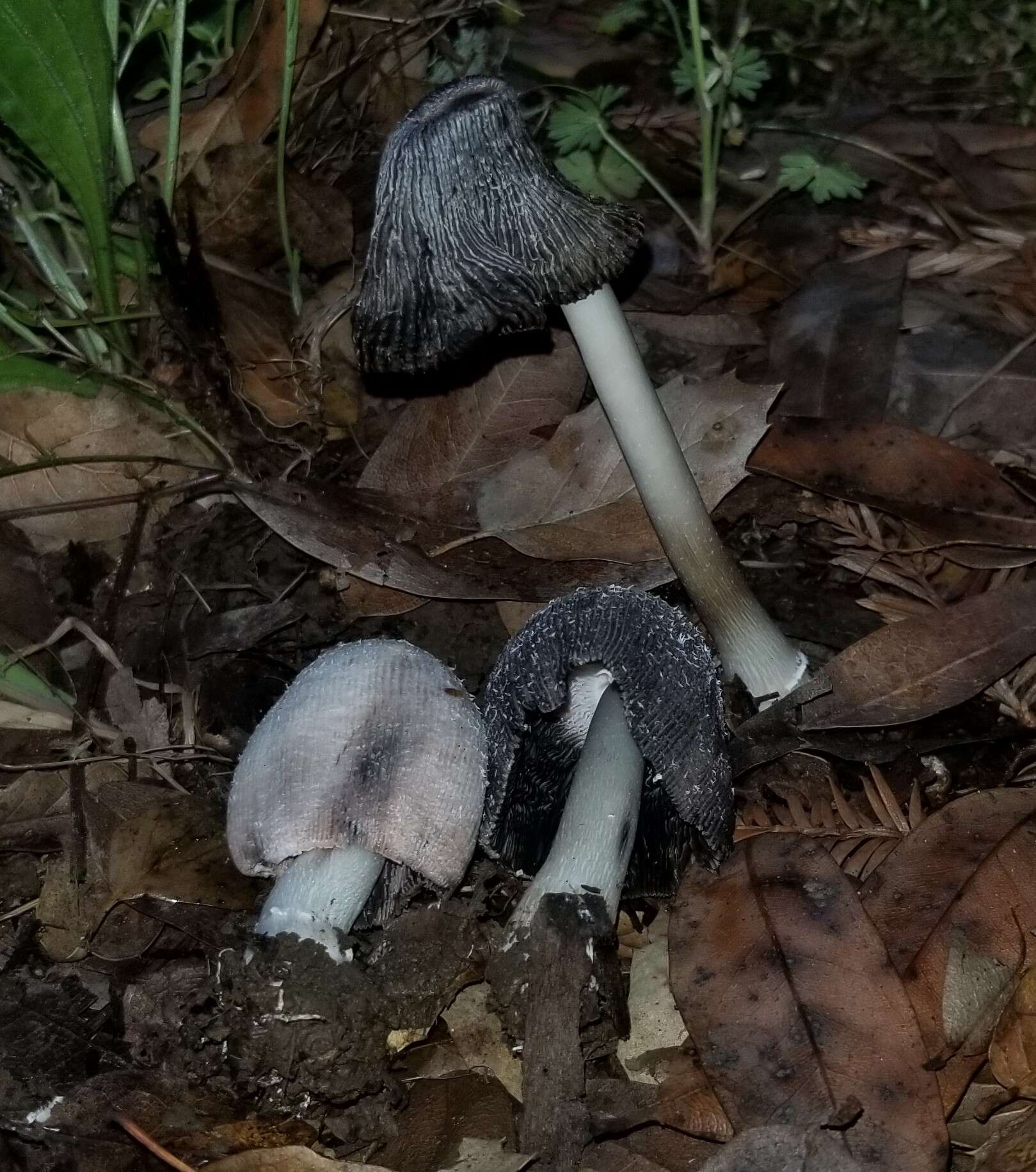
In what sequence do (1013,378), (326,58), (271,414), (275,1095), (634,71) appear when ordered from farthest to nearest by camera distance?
(634,71) → (326,58) → (271,414) → (1013,378) → (275,1095)

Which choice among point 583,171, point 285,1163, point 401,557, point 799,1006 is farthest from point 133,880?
point 583,171

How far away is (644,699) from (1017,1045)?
1.06m

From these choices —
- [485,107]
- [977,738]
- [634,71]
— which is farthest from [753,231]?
[977,738]

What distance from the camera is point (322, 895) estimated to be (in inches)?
99.4

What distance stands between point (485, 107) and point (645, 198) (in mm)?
1530

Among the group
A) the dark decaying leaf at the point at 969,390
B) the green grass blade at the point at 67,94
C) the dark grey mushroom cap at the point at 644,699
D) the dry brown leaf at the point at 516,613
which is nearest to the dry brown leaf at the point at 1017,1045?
the dark grey mushroom cap at the point at 644,699

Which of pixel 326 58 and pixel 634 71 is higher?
pixel 326 58

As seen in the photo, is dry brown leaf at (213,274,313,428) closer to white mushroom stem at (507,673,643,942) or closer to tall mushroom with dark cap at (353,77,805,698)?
tall mushroom with dark cap at (353,77,805,698)

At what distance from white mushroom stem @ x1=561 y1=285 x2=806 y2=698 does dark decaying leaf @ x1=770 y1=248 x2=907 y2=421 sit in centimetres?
57

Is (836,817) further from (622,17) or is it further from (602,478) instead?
(622,17)

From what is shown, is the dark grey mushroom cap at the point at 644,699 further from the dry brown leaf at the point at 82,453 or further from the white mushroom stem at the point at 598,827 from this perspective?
the dry brown leaf at the point at 82,453

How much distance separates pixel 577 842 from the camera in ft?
8.70

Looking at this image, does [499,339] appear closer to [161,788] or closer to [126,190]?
[126,190]

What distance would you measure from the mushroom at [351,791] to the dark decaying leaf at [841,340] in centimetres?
153
